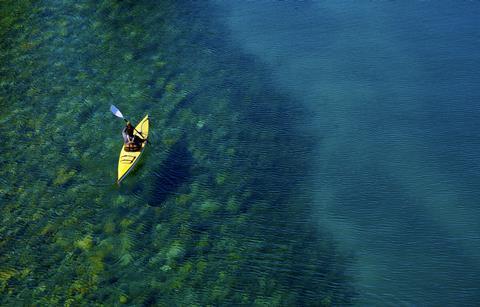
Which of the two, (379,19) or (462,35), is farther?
(379,19)

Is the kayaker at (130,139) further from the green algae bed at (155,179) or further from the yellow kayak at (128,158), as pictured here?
the green algae bed at (155,179)

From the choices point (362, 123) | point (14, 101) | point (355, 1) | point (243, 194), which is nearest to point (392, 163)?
point (362, 123)

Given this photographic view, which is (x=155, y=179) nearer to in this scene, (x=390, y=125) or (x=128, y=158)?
(x=128, y=158)

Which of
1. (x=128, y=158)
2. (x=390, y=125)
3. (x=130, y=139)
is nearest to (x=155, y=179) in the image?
(x=128, y=158)

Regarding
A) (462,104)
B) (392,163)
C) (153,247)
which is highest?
(462,104)

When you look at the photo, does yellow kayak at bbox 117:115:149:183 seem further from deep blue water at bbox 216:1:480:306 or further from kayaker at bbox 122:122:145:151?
deep blue water at bbox 216:1:480:306

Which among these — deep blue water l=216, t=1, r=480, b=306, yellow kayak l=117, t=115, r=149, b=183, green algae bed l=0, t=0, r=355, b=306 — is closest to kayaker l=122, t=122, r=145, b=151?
yellow kayak l=117, t=115, r=149, b=183

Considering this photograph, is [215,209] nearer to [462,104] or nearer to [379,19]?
[462,104]
